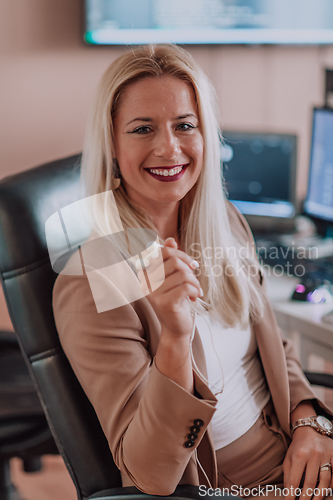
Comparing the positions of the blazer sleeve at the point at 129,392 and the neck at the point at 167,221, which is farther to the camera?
the neck at the point at 167,221

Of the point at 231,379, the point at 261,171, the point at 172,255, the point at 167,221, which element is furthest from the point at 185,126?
the point at 261,171

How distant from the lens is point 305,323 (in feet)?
4.33

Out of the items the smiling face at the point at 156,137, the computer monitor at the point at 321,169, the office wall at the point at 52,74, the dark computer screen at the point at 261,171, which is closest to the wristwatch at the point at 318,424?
the smiling face at the point at 156,137

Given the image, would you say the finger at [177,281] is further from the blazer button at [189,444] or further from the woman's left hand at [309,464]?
the woman's left hand at [309,464]

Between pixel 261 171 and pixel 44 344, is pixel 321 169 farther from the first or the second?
pixel 44 344

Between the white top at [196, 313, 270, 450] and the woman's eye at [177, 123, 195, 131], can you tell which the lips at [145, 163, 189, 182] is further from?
the white top at [196, 313, 270, 450]

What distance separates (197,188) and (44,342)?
0.43 meters

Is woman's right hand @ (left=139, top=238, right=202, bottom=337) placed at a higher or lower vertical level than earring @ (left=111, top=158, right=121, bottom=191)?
lower

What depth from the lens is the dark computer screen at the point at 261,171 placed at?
182cm

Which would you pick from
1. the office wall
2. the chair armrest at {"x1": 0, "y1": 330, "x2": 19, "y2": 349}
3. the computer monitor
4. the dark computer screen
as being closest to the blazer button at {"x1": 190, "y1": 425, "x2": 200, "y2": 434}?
the chair armrest at {"x1": 0, "y1": 330, "x2": 19, "y2": 349}

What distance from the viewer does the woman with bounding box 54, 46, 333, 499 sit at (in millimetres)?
742

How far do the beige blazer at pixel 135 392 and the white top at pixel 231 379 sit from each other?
0.22 feet

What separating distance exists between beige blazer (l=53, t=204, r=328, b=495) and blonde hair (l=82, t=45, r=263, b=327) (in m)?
0.15

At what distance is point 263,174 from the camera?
6.10ft
